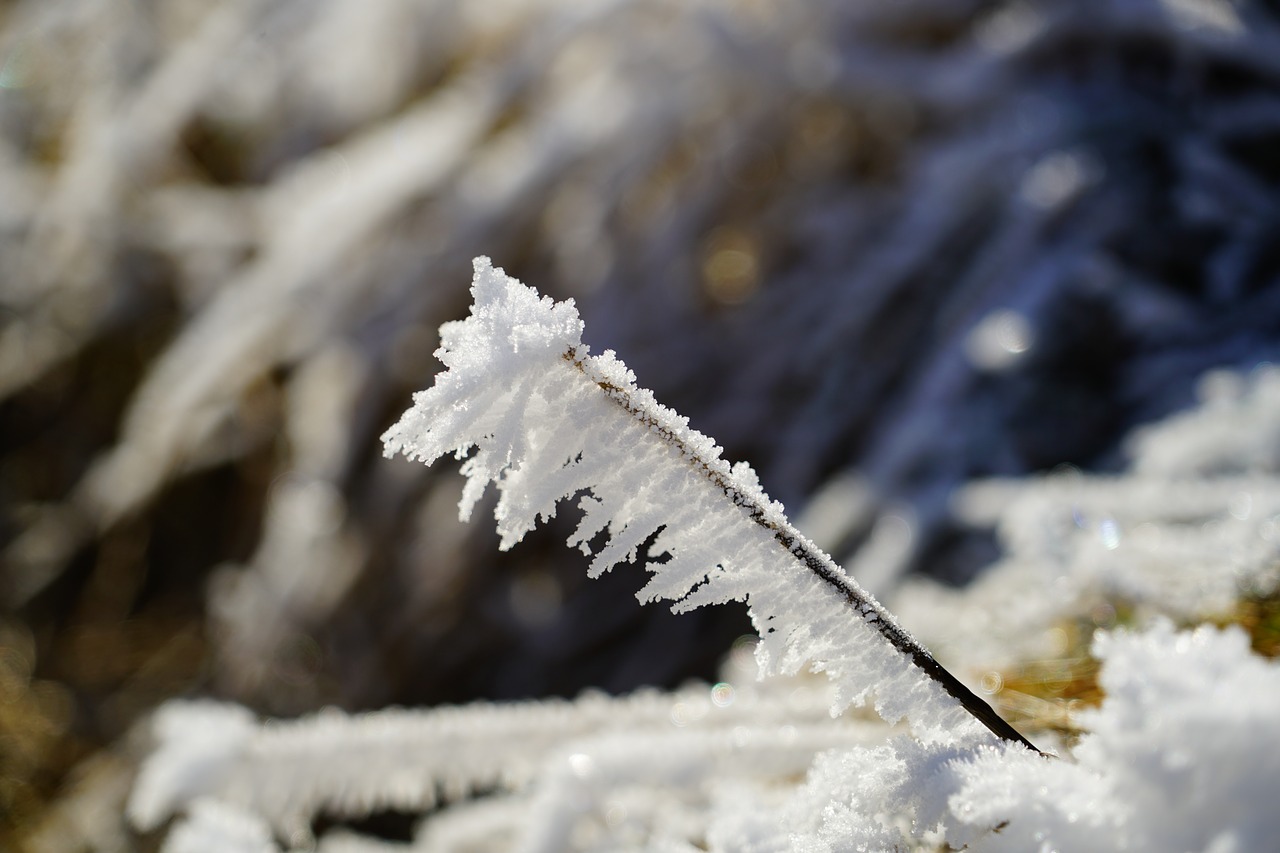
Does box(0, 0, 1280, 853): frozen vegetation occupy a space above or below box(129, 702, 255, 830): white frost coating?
above

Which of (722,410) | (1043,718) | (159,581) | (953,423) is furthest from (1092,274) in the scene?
(159,581)

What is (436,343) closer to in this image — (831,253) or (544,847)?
(831,253)

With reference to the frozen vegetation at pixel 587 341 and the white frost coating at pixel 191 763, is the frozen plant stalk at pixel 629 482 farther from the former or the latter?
the white frost coating at pixel 191 763

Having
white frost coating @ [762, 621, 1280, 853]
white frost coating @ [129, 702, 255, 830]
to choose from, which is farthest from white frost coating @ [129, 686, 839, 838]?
white frost coating @ [762, 621, 1280, 853]

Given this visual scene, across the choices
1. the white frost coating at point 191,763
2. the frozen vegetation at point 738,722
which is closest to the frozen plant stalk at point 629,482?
the frozen vegetation at point 738,722

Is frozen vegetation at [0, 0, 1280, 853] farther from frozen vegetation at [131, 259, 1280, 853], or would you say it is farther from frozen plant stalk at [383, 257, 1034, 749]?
frozen plant stalk at [383, 257, 1034, 749]

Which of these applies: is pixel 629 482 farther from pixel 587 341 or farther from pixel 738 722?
pixel 587 341

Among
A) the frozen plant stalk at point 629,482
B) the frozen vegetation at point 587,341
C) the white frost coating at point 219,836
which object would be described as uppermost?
the frozen vegetation at point 587,341
